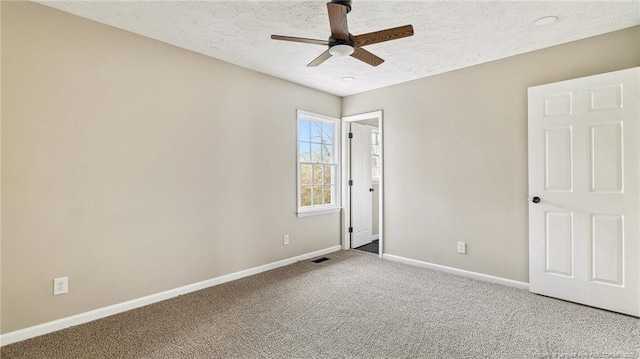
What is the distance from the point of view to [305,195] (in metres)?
4.43

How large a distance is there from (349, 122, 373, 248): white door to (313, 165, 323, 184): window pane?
0.59 m

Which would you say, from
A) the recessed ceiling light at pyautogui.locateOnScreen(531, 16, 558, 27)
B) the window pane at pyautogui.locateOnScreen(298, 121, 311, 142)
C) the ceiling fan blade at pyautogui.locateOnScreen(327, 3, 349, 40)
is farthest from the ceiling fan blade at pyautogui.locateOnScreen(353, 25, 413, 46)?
the window pane at pyautogui.locateOnScreen(298, 121, 311, 142)

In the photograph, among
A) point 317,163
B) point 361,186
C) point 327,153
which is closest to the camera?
point 317,163

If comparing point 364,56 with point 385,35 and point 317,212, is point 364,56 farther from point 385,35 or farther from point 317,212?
point 317,212

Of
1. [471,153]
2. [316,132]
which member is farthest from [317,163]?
[471,153]

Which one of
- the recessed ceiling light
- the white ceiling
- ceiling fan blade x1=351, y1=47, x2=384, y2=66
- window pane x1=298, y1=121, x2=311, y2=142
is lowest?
window pane x1=298, y1=121, x2=311, y2=142

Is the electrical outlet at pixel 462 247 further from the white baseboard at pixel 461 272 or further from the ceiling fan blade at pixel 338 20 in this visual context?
the ceiling fan blade at pixel 338 20

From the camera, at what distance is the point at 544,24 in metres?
2.57

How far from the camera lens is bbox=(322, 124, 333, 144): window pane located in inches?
187

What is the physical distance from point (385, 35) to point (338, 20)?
36cm

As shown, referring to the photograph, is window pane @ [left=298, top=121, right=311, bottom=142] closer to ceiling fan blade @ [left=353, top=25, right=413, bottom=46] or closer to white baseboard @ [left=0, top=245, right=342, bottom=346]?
white baseboard @ [left=0, top=245, right=342, bottom=346]

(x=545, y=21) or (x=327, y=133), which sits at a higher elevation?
(x=545, y=21)

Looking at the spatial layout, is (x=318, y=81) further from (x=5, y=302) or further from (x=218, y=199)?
(x=5, y=302)

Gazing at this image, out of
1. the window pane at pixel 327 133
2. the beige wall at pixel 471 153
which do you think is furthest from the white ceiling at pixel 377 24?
the window pane at pixel 327 133
